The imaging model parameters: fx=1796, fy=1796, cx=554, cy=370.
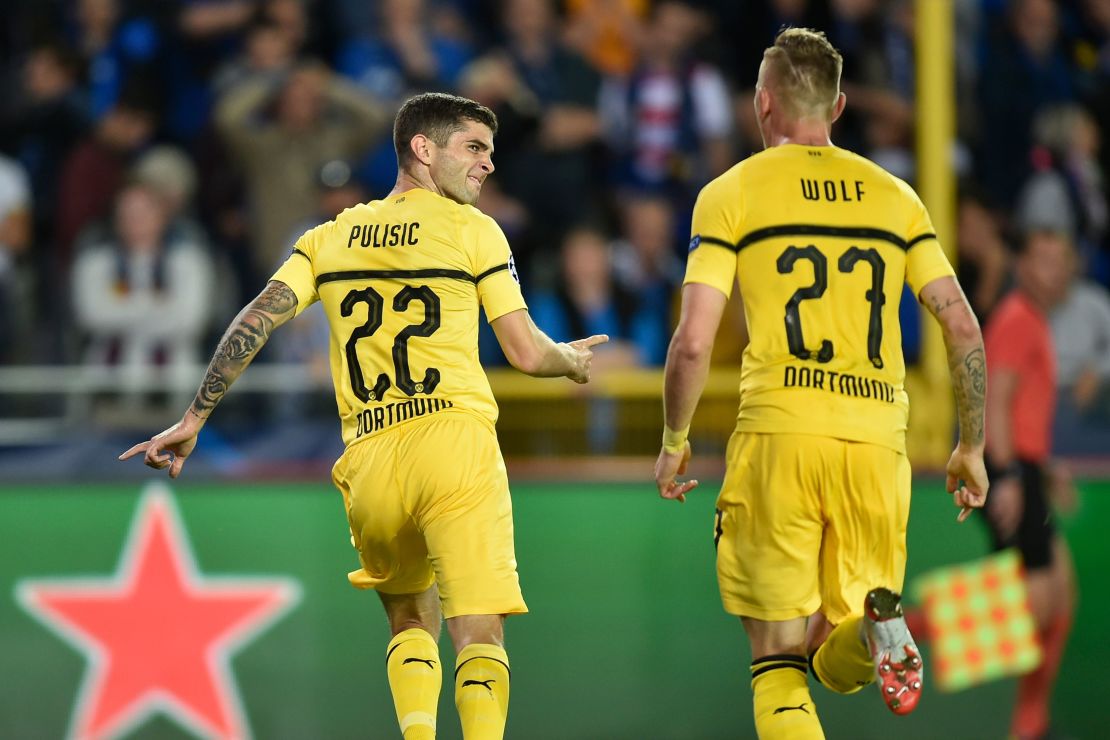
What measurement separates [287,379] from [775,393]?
383cm

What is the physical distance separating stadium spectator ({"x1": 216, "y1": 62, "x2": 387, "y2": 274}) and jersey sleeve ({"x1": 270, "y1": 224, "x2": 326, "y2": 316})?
421cm

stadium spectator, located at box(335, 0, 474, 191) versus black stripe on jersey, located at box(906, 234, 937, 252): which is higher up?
stadium spectator, located at box(335, 0, 474, 191)

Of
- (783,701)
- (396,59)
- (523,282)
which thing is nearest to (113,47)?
(396,59)

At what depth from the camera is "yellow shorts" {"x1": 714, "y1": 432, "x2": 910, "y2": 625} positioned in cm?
586

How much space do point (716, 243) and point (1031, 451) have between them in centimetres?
376

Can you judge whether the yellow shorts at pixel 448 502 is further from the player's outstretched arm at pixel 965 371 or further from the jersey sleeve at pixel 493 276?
the player's outstretched arm at pixel 965 371

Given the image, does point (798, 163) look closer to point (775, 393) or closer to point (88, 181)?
point (775, 393)

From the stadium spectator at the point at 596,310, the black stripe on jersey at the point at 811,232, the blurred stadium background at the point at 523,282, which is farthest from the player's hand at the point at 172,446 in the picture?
the stadium spectator at the point at 596,310

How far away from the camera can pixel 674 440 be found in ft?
19.6

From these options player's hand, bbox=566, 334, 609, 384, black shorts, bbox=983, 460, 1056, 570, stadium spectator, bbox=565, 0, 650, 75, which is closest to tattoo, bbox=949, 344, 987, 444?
player's hand, bbox=566, 334, 609, 384

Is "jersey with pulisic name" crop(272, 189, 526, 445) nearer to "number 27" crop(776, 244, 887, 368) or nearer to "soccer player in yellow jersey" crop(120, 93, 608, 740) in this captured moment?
"soccer player in yellow jersey" crop(120, 93, 608, 740)

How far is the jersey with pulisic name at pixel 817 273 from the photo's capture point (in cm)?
584

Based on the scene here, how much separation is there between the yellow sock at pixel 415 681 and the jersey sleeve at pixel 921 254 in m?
2.04

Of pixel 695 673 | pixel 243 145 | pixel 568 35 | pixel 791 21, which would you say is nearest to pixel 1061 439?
pixel 695 673
